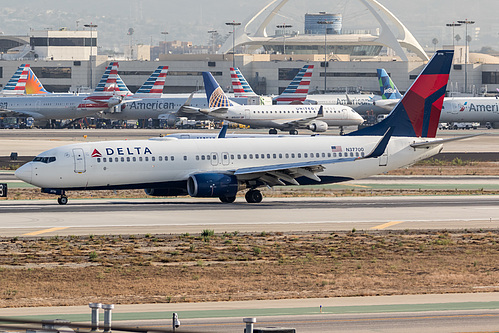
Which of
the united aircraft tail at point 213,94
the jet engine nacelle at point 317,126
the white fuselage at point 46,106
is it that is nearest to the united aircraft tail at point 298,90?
the jet engine nacelle at point 317,126

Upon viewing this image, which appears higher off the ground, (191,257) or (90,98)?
(90,98)

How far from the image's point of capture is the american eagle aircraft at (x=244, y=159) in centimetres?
5022

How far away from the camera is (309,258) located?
34781 millimetres

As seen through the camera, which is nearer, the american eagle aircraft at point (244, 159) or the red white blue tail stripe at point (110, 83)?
the american eagle aircraft at point (244, 159)

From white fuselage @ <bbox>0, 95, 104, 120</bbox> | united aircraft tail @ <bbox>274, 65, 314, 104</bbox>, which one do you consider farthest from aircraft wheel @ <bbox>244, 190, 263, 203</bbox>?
white fuselage @ <bbox>0, 95, 104, 120</bbox>

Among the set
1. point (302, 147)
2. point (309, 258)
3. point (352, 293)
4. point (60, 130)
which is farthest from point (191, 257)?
point (60, 130)

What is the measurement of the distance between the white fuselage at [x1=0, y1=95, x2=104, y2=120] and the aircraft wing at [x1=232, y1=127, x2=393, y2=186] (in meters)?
97.7

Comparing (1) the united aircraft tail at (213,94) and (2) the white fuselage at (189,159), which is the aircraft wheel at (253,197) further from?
(1) the united aircraft tail at (213,94)

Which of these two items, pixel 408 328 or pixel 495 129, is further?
pixel 495 129

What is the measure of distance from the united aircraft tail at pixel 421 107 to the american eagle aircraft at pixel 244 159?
7 cm

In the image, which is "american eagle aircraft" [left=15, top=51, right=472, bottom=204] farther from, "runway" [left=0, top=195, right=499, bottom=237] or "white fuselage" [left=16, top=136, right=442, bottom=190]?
"runway" [left=0, top=195, right=499, bottom=237]

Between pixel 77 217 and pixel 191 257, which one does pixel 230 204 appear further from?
pixel 191 257

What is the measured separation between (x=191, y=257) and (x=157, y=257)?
1343 mm

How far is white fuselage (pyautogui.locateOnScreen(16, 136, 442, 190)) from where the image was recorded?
49938mm
